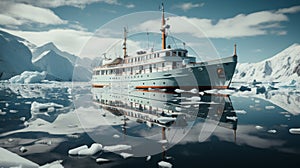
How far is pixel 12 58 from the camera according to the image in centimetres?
8475

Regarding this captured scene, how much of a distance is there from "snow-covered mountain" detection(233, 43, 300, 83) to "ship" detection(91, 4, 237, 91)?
59.3m

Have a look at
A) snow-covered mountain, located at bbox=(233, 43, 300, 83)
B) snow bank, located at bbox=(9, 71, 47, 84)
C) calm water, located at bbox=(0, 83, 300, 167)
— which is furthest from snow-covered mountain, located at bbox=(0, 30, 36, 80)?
snow-covered mountain, located at bbox=(233, 43, 300, 83)

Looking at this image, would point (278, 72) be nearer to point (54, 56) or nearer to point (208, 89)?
point (208, 89)

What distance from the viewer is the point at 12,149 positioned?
16.2 feet

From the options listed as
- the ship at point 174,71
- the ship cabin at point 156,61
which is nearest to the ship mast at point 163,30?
the ship at point 174,71

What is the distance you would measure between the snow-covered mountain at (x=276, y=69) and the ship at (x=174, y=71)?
59306 mm

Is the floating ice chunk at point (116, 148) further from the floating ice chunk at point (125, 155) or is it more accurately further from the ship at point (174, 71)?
the ship at point (174, 71)

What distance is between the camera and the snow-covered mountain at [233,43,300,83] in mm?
77125

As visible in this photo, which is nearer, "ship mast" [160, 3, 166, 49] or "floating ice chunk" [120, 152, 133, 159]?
"floating ice chunk" [120, 152, 133, 159]

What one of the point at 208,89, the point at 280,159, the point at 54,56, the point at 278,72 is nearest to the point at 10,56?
the point at 54,56

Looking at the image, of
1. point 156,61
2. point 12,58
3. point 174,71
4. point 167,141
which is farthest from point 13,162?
point 12,58

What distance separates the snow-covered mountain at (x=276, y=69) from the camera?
77.1m

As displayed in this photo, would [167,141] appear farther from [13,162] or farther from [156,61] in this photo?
[156,61]

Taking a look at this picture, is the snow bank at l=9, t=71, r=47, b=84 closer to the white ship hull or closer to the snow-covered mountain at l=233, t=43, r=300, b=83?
the white ship hull
